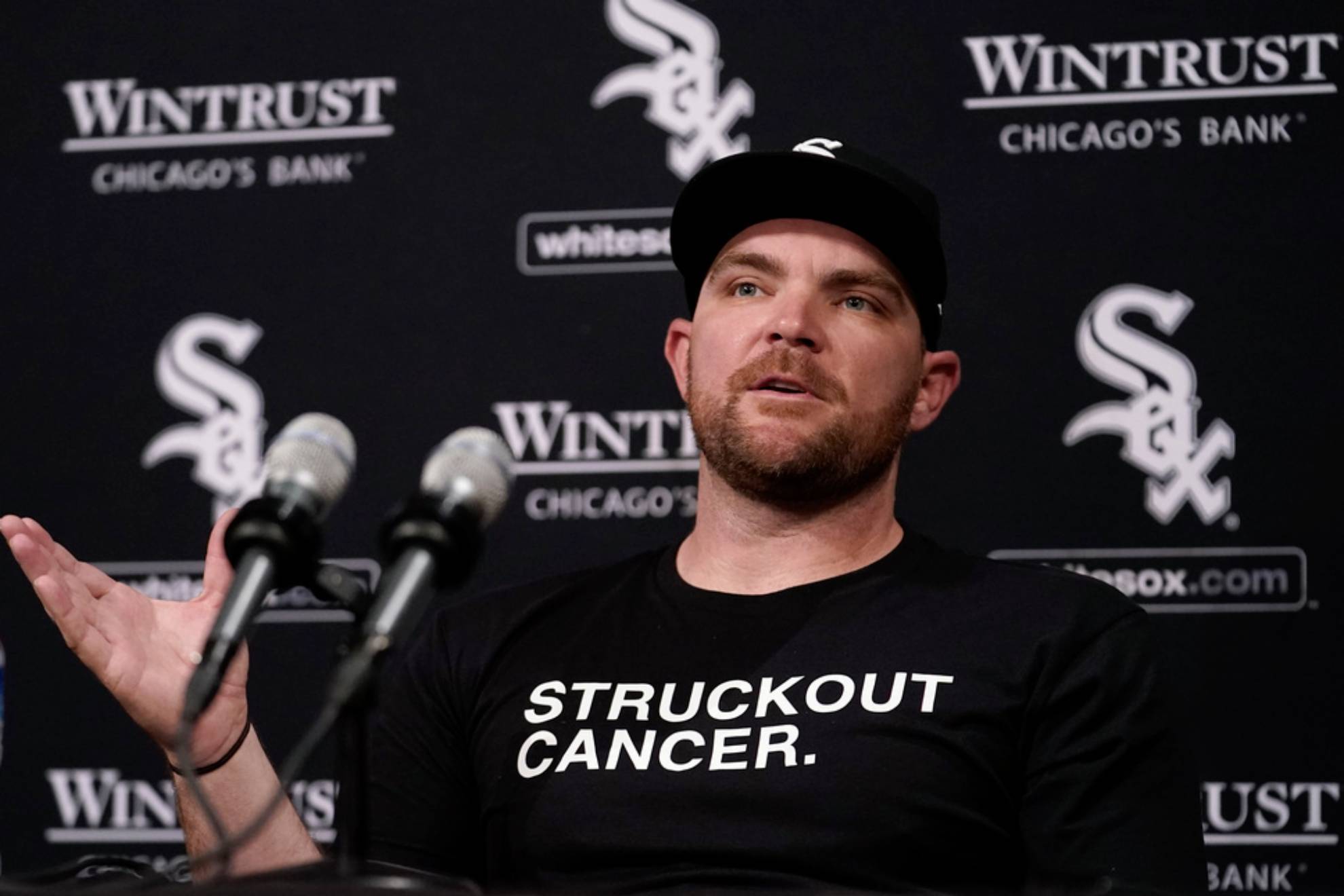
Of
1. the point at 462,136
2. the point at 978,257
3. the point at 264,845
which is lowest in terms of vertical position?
the point at 264,845

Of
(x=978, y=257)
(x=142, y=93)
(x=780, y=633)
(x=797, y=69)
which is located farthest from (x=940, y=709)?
(x=142, y=93)

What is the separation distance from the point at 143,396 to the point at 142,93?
0.52 metres

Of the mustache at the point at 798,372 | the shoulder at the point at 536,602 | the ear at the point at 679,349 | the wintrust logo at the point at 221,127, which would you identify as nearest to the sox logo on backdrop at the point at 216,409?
the wintrust logo at the point at 221,127

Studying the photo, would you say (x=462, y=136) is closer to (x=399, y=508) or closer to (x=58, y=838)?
(x=58, y=838)

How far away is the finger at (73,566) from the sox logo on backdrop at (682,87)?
3.82 feet

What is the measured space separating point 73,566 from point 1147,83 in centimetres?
169

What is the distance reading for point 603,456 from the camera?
8.12 feet

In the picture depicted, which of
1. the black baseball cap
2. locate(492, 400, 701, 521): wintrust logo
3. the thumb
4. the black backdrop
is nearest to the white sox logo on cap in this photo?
the black baseball cap

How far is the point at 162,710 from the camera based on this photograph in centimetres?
171

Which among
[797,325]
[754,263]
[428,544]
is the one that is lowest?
[428,544]

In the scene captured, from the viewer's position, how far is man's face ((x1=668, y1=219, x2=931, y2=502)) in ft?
6.22

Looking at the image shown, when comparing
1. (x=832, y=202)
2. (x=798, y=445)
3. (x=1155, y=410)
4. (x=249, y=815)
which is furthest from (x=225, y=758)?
(x=1155, y=410)

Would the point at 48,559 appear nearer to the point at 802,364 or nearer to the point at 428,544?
the point at 428,544

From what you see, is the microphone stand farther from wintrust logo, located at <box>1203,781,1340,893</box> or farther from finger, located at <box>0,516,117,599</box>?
wintrust logo, located at <box>1203,781,1340,893</box>
